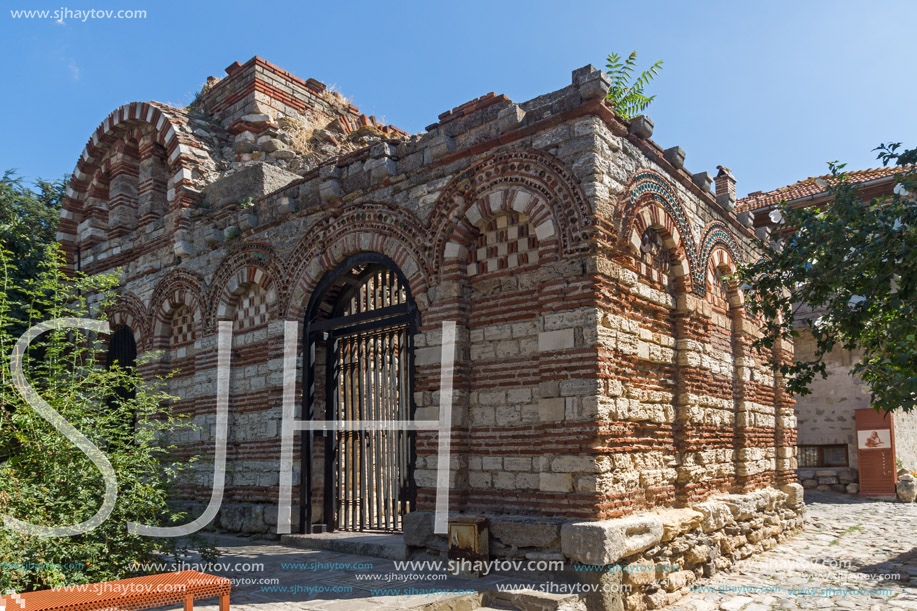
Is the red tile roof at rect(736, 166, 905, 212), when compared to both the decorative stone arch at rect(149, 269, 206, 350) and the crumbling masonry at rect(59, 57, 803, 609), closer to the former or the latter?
the crumbling masonry at rect(59, 57, 803, 609)

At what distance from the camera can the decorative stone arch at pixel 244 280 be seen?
8.12 meters

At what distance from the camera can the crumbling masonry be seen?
18.1 feet

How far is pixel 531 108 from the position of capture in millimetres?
6180

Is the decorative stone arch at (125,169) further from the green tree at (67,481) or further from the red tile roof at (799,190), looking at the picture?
the red tile roof at (799,190)

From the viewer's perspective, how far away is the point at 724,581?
21.4 ft

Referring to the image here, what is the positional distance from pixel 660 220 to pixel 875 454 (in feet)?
31.9

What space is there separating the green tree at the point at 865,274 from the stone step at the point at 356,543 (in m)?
4.24

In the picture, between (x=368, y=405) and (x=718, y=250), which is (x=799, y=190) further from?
(x=368, y=405)

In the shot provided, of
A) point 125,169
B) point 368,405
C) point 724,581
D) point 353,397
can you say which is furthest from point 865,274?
point 125,169

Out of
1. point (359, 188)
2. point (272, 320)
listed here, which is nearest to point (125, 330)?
point (272, 320)

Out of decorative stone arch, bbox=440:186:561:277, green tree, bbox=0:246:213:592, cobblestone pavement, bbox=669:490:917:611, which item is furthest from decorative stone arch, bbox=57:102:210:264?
cobblestone pavement, bbox=669:490:917:611

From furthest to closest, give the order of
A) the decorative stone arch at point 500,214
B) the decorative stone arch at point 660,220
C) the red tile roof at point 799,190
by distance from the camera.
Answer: the red tile roof at point 799,190 → the decorative stone arch at point 660,220 → the decorative stone arch at point 500,214

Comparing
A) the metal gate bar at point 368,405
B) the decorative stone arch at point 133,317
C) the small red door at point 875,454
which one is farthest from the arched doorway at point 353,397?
the small red door at point 875,454

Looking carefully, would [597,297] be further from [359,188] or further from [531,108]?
[359,188]
